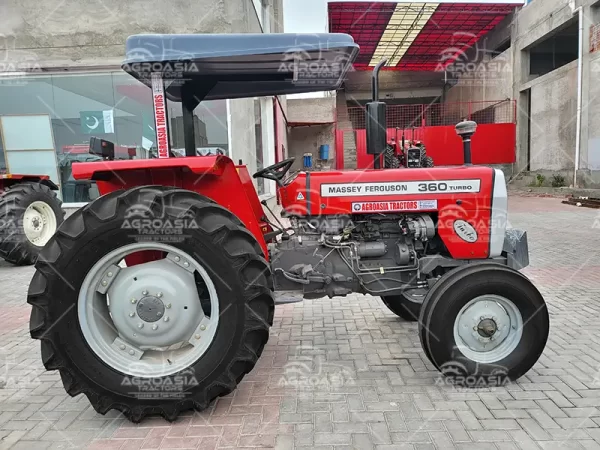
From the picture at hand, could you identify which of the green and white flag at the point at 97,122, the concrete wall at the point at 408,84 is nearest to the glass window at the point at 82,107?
the green and white flag at the point at 97,122

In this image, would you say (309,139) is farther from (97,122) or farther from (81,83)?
(81,83)

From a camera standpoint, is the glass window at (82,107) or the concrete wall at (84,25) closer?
the concrete wall at (84,25)

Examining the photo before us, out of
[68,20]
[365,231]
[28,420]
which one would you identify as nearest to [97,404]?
[28,420]

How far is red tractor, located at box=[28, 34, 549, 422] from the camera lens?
2205 mm

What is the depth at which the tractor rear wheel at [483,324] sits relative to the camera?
249 centimetres

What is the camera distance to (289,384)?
2676 millimetres

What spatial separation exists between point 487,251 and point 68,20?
27.8ft

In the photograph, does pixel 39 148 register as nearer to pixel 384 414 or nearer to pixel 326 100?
pixel 384 414

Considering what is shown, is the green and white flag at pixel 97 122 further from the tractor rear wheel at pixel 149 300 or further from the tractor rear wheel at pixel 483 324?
the tractor rear wheel at pixel 483 324

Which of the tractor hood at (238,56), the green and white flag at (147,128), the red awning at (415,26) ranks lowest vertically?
the tractor hood at (238,56)

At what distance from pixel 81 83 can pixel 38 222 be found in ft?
10.4

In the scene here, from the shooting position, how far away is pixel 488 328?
2.53 metres

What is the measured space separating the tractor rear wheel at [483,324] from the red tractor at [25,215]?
531cm

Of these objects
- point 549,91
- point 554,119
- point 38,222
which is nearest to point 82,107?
point 38,222
